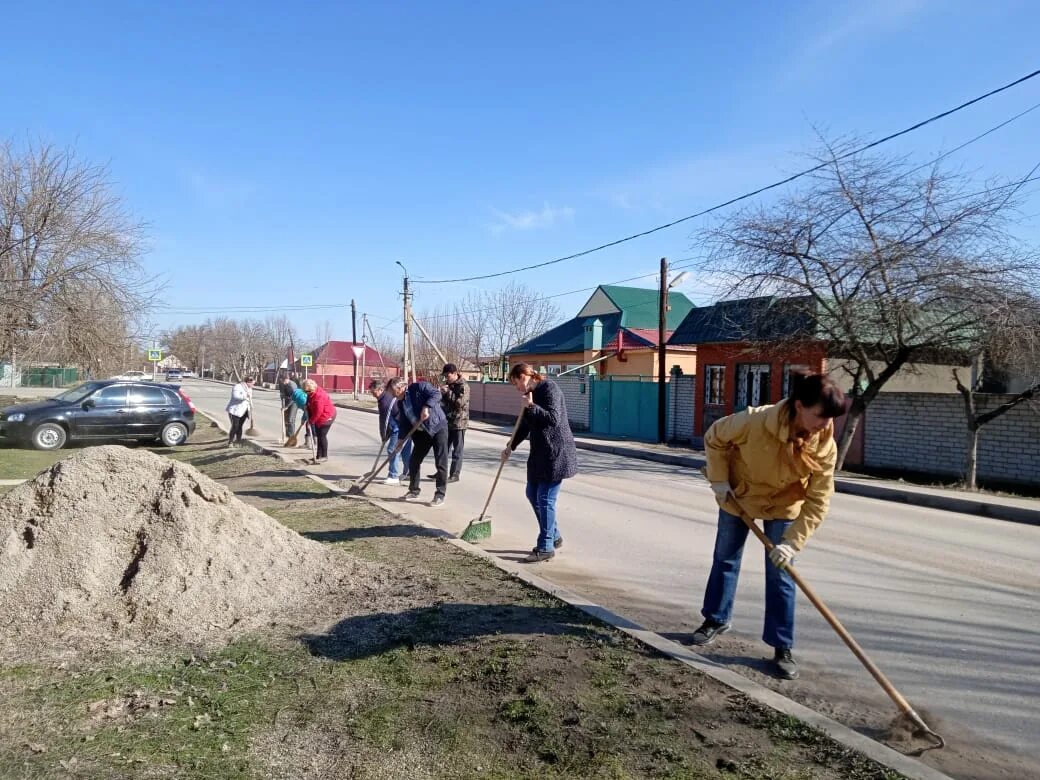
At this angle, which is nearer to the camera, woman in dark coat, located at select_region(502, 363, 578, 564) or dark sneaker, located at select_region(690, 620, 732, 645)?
dark sneaker, located at select_region(690, 620, 732, 645)

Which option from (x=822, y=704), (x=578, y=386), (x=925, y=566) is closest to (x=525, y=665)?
(x=822, y=704)

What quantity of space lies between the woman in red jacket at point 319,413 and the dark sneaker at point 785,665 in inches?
395

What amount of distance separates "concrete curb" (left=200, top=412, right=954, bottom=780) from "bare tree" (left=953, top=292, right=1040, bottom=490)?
9.99 meters

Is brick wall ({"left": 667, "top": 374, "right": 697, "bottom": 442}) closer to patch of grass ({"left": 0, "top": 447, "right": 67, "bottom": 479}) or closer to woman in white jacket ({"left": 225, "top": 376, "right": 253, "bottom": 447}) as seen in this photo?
woman in white jacket ({"left": 225, "top": 376, "right": 253, "bottom": 447})

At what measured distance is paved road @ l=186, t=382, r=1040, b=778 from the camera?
378 centimetres

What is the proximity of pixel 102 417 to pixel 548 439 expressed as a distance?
1362 centimetres

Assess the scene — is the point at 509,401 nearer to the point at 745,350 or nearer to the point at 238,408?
the point at 745,350

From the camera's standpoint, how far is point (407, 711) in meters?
3.42

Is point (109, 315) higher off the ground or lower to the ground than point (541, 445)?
higher

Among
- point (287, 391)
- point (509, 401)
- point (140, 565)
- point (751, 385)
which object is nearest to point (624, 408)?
point (751, 385)

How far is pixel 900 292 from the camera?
1296cm

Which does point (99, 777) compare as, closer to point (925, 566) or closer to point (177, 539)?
point (177, 539)

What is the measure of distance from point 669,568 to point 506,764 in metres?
3.79

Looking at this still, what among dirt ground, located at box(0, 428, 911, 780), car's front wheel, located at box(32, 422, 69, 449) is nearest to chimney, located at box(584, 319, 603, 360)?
car's front wheel, located at box(32, 422, 69, 449)
